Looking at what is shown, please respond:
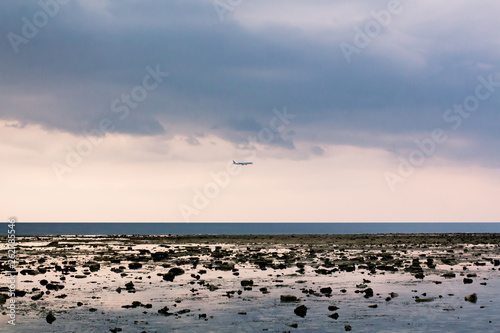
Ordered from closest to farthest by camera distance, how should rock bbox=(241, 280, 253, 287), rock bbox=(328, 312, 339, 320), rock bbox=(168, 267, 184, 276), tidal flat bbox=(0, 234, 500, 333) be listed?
tidal flat bbox=(0, 234, 500, 333)
rock bbox=(328, 312, 339, 320)
rock bbox=(241, 280, 253, 287)
rock bbox=(168, 267, 184, 276)

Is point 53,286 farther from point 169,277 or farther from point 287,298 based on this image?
point 287,298

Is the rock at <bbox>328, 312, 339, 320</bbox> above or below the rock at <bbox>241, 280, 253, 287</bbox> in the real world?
below

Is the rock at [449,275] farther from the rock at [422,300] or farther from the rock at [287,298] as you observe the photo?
the rock at [287,298]

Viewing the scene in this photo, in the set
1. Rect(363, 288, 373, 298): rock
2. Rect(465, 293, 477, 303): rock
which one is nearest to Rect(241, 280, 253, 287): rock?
Rect(363, 288, 373, 298): rock

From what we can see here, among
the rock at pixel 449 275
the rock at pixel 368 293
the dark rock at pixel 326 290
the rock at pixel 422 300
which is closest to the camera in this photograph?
the rock at pixel 422 300

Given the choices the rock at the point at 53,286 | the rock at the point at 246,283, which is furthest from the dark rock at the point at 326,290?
the rock at the point at 53,286

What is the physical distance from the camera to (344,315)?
27625 millimetres

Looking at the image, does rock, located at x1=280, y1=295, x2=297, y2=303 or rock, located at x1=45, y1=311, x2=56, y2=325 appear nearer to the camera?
rock, located at x1=45, y1=311, x2=56, y2=325

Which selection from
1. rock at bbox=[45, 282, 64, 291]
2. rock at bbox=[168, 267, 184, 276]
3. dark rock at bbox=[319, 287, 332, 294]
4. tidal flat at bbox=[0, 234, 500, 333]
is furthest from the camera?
rock at bbox=[168, 267, 184, 276]

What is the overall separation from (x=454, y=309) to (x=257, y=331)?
12.2 m

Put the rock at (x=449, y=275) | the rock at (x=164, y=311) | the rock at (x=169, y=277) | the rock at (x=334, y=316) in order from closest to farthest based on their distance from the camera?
the rock at (x=334, y=316) → the rock at (x=164, y=311) → the rock at (x=169, y=277) → the rock at (x=449, y=275)

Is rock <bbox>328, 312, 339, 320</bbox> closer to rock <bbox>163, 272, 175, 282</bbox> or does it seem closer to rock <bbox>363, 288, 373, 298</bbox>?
rock <bbox>363, 288, 373, 298</bbox>

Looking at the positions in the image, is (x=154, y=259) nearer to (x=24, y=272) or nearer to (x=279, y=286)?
(x=24, y=272)

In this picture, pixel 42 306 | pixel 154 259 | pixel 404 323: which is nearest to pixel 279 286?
pixel 404 323
